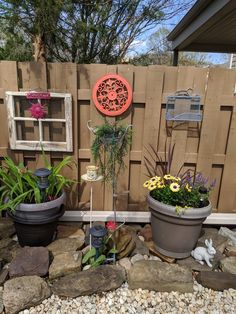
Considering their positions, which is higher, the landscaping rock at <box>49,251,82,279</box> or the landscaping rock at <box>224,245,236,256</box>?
the landscaping rock at <box>49,251,82,279</box>

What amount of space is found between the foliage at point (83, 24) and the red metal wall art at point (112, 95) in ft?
8.46

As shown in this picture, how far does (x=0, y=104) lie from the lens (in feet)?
6.97

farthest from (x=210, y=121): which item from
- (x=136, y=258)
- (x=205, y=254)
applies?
(x=136, y=258)

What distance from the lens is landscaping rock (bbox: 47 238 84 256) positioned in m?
1.92

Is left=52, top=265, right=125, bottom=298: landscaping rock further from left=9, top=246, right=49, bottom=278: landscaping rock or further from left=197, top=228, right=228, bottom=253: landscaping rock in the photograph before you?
left=197, top=228, right=228, bottom=253: landscaping rock

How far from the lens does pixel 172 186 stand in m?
1.84

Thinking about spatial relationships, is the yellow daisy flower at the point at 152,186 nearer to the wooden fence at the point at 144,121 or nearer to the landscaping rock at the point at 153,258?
the wooden fence at the point at 144,121

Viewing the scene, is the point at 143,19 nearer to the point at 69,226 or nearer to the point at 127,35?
the point at 127,35

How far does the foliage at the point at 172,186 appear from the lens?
1.87m

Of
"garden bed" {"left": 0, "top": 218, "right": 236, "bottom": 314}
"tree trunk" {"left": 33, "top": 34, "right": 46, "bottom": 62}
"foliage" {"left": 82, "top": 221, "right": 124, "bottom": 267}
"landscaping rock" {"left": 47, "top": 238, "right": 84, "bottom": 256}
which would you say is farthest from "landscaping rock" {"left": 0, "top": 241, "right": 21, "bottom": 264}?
"tree trunk" {"left": 33, "top": 34, "right": 46, "bottom": 62}

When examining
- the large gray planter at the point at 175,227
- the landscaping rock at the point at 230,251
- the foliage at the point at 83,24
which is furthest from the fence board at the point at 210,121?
the foliage at the point at 83,24

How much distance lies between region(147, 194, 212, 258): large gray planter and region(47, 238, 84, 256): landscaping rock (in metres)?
0.63

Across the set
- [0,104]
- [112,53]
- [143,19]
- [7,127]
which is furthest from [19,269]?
[143,19]

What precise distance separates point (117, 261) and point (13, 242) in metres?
0.87
